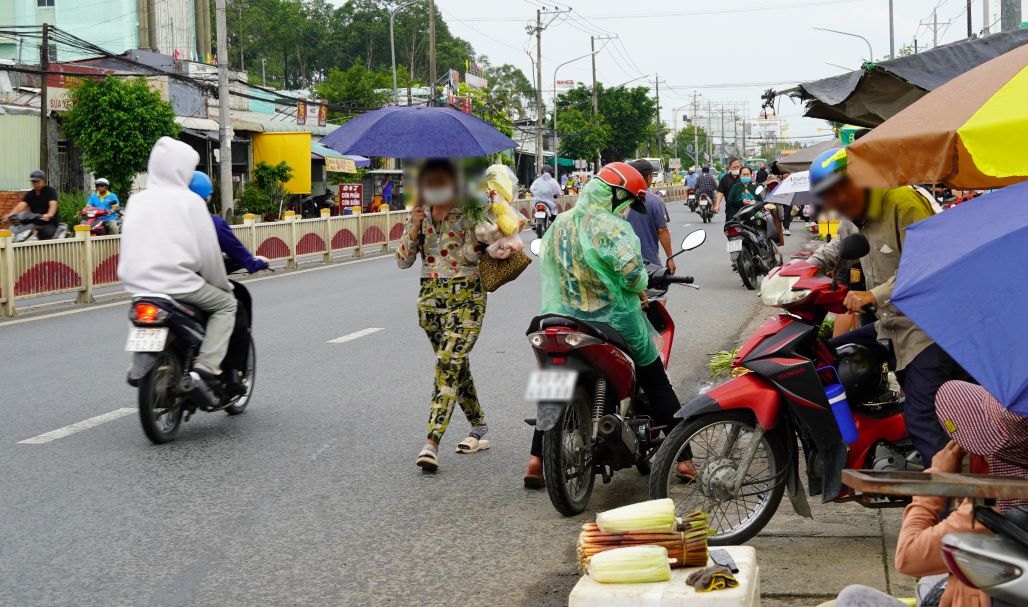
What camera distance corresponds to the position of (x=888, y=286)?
467cm

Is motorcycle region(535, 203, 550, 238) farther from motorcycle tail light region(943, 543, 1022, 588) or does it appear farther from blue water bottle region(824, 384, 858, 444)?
motorcycle tail light region(943, 543, 1022, 588)

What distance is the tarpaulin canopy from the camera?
7926 mm

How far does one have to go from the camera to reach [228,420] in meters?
7.88

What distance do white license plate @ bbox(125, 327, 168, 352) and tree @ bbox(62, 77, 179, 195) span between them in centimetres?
2487

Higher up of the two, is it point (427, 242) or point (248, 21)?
point (248, 21)

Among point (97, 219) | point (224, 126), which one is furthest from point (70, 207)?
point (97, 219)

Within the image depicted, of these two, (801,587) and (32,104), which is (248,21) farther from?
(801,587)

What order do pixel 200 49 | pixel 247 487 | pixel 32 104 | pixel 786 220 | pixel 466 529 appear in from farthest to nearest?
pixel 200 49, pixel 32 104, pixel 786 220, pixel 247 487, pixel 466 529

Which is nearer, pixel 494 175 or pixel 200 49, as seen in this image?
pixel 494 175

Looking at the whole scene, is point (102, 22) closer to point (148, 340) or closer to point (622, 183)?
point (148, 340)

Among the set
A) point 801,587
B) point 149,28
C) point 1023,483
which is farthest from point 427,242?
point 149,28

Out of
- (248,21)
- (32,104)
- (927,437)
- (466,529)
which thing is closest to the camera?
(927,437)

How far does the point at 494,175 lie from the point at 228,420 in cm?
280

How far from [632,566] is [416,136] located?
133 inches
